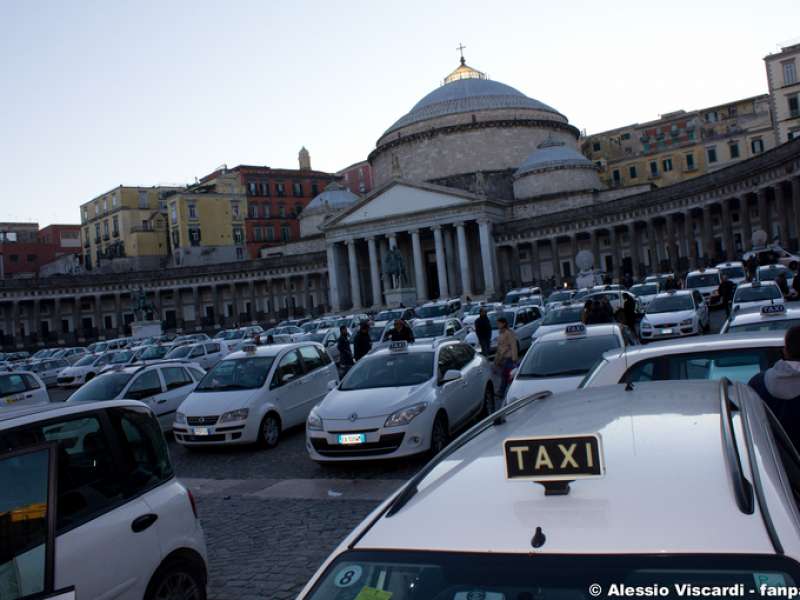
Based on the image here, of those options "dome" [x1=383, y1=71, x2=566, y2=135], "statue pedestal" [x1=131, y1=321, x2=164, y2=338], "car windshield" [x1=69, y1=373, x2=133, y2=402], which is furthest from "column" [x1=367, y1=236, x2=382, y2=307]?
"car windshield" [x1=69, y1=373, x2=133, y2=402]

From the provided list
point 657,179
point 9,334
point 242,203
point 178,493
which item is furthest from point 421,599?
point 242,203

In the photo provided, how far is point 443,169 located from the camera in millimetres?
82875

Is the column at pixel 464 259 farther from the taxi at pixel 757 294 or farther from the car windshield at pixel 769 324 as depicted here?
the car windshield at pixel 769 324

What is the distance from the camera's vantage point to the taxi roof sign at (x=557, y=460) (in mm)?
2311

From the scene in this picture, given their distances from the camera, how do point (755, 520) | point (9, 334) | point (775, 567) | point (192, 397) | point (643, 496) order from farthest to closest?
1. point (9, 334)
2. point (192, 397)
3. point (643, 496)
4. point (755, 520)
5. point (775, 567)

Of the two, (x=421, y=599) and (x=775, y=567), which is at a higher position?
(x=775, y=567)

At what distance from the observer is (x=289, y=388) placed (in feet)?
45.6

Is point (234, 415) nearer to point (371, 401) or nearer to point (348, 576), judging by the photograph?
point (371, 401)

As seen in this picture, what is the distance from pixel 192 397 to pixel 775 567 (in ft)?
40.7

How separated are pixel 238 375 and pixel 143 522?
363 inches

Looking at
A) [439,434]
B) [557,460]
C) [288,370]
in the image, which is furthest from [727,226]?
[557,460]

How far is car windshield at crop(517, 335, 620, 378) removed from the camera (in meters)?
10.6

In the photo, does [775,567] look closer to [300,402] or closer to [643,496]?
[643,496]

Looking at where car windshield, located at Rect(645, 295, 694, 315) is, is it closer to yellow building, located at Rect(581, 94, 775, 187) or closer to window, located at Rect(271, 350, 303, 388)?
window, located at Rect(271, 350, 303, 388)
